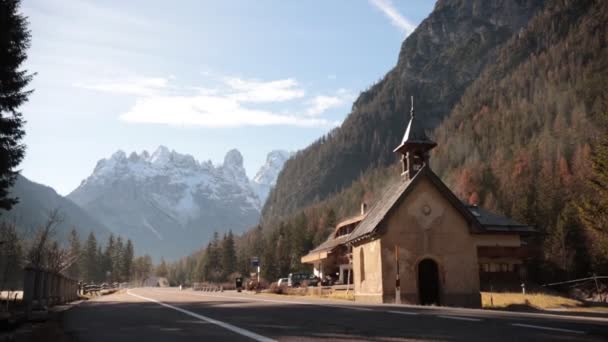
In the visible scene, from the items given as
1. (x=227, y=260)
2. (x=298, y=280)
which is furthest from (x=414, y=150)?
(x=227, y=260)

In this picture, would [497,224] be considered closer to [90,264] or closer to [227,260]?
[227,260]

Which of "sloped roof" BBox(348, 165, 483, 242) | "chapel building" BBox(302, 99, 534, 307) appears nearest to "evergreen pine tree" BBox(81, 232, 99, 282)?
"chapel building" BBox(302, 99, 534, 307)

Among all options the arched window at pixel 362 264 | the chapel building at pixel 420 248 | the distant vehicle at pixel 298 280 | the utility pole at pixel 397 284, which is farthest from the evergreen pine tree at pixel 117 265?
the utility pole at pixel 397 284

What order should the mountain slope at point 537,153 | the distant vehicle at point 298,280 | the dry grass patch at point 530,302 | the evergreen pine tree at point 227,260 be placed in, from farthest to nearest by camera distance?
the evergreen pine tree at point 227,260, the mountain slope at point 537,153, the distant vehicle at point 298,280, the dry grass patch at point 530,302

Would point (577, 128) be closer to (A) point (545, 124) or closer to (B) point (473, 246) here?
(A) point (545, 124)

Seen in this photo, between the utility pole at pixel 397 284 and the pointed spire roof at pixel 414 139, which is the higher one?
the pointed spire roof at pixel 414 139

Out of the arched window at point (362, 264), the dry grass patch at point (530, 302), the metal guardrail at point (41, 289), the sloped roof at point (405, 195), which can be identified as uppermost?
the sloped roof at point (405, 195)

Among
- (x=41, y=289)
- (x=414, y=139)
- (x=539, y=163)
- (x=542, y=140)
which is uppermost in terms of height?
(x=542, y=140)

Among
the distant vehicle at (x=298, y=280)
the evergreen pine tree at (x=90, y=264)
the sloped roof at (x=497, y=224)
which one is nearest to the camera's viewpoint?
the sloped roof at (x=497, y=224)

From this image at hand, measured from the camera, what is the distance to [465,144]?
484 ft

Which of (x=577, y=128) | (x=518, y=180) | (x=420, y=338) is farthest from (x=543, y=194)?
(x=420, y=338)

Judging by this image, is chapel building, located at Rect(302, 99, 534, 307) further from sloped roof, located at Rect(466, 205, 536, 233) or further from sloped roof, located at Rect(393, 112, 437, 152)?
sloped roof, located at Rect(466, 205, 536, 233)

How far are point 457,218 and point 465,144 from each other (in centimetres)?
12113

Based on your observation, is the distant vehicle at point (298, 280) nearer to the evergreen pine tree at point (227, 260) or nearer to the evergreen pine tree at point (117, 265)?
the evergreen pine tree at point (227, 260)
